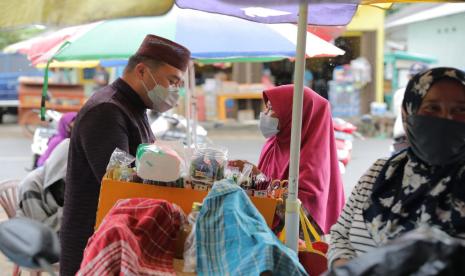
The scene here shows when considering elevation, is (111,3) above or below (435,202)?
above

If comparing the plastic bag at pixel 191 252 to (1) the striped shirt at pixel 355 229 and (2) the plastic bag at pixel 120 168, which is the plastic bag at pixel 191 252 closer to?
(2) the plastic bag at pixel 120 168

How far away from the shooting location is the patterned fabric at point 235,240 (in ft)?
6.73

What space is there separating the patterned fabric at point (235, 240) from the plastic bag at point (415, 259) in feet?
2.35

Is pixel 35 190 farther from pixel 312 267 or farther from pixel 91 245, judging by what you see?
pixel 312 267

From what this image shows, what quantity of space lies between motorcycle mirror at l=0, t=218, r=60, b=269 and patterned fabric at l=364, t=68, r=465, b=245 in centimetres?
103

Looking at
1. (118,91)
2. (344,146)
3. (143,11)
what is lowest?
(344,146)

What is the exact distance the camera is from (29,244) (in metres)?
1.60

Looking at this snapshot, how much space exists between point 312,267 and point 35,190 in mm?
2066

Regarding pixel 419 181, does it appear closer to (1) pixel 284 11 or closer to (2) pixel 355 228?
(2) pixel 355 228

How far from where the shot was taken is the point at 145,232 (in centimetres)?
222

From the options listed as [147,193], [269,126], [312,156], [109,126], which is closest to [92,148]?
[109,126]

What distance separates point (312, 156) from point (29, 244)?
2026 mm

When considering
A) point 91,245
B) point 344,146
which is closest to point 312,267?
point 91,245

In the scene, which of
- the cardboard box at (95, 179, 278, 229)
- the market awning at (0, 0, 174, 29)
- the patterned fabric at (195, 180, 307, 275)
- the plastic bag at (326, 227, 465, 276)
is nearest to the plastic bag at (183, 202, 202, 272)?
the patterned fabric at (195, 180, 307, 275)
